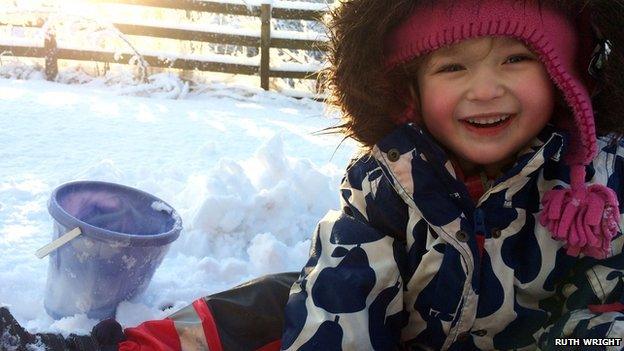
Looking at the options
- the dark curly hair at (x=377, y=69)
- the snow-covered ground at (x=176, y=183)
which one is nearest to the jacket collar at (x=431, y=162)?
the dark curly hair at (x=377, y=69)

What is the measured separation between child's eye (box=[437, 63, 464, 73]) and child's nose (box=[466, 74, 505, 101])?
0.06 metres

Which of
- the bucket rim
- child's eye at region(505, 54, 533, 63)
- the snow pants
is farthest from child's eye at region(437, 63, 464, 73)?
the bucket rim

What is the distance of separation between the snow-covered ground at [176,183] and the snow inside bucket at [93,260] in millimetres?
46

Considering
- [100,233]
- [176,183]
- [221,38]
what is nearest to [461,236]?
[100,233]

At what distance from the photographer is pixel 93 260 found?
177 centimetres

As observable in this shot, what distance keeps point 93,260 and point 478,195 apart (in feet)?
3.37

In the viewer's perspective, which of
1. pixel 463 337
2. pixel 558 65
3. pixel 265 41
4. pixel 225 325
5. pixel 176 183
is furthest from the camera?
pixel 265 41

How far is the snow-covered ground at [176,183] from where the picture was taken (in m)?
2.07

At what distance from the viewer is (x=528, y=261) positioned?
4.81 ft

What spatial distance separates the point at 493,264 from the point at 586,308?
0.22m

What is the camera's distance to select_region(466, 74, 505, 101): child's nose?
141cm

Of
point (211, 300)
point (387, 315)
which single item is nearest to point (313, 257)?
point (387, 315)

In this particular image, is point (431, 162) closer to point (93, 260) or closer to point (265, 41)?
point (93, 260)

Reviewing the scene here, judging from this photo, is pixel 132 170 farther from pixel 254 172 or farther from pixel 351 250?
pixel 351 250
